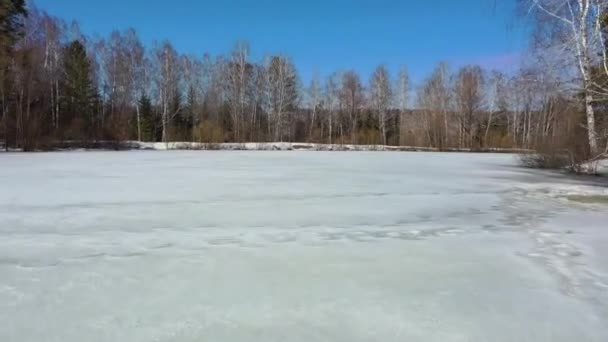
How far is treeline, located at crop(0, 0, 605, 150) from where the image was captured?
3025 cm

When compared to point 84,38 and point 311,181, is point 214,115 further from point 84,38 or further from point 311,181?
point 311,181

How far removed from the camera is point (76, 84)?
3219cm

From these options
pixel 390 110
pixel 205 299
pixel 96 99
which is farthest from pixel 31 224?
pixel 390 110

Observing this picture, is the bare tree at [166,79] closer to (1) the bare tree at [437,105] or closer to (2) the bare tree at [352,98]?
(2) the bare tree at [352,98]

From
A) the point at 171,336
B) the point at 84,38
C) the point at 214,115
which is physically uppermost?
the point at 84,38

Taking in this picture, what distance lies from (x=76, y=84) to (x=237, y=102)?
1261 cm

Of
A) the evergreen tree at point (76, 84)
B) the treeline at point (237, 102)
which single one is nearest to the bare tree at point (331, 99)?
the treeline at point (237, 102)

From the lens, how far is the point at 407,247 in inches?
157

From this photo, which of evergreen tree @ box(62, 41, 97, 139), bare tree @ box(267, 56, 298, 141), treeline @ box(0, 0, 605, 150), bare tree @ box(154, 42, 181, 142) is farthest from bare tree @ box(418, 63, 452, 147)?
evergreen tree @ box(62, 41, 97, 139)

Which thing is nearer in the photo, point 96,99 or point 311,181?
point 311,181

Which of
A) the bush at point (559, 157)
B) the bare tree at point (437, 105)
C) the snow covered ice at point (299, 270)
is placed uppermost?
the bare tree at point (437, 105)

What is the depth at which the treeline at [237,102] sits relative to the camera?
30250 millimetres

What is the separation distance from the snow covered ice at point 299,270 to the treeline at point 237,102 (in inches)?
954

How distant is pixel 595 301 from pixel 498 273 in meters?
0.66
